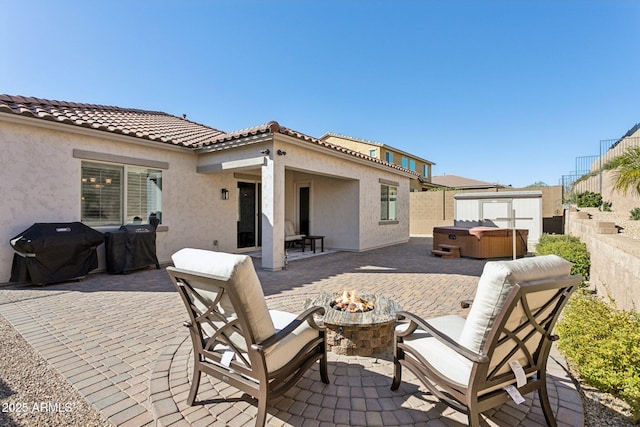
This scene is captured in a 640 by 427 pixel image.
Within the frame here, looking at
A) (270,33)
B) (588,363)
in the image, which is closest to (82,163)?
(270,33)

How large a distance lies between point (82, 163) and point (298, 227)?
813 cm

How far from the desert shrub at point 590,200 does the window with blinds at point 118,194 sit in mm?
16407

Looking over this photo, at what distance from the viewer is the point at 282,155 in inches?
321

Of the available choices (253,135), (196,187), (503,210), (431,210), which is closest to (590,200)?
(503,210)

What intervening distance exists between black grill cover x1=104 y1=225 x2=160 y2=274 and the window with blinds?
670 mm

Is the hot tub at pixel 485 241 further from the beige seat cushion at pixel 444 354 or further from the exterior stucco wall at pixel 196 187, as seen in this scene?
the beige seat cushion at pixel 444 354

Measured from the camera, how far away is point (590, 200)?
12172 mm

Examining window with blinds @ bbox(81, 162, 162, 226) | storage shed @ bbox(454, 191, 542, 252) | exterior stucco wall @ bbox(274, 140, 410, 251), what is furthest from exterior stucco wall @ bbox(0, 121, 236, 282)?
storage shed @ bbox(454, 191, 542, 252)

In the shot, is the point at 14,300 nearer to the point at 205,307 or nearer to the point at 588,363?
the point at 205,307

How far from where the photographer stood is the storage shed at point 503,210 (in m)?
14.0

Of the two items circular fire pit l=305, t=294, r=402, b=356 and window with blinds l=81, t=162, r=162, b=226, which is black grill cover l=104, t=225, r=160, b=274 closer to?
window with blinds l=81, t=162, r=162, b=226

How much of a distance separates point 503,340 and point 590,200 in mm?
14418

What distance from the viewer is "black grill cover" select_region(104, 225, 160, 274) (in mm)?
7488

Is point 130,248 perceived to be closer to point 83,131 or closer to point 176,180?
point 176,180
